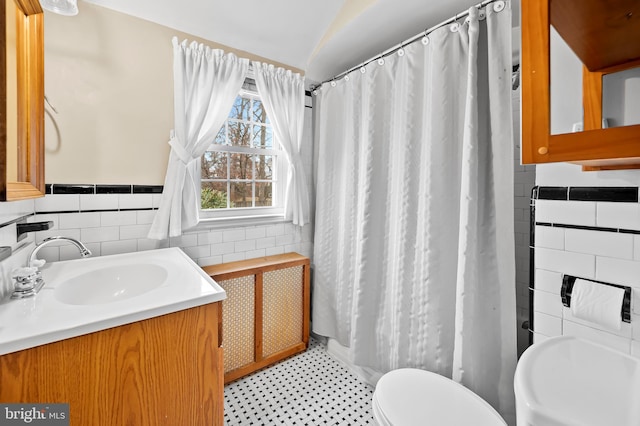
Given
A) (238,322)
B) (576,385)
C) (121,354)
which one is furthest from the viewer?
(238,322)

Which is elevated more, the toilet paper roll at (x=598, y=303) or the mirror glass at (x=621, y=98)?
the mirror glass at (x=621, y=98)

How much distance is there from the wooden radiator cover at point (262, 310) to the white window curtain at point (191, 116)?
1.49ft

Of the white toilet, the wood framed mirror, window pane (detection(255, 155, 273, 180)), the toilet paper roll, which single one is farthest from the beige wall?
the toilet paper roll

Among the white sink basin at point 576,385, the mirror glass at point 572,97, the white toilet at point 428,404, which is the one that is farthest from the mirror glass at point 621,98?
the white toilet at point 428,404

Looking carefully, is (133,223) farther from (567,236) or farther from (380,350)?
(567,236)

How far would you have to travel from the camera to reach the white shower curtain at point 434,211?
4.21 feet

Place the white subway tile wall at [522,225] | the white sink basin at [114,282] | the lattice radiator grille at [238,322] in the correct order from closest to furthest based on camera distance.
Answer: the white sink basin at [114,282] → the white subway tile wall at [522,225] → the lattice radiator grille at [238,322]

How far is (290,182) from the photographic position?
2.35 m

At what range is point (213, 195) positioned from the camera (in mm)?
2133

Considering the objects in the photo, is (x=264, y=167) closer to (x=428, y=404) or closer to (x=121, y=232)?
(x=121, y=232)

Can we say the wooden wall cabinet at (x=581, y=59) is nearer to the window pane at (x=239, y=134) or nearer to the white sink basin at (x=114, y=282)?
the white sink basin at (x=114, y=282)

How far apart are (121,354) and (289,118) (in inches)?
75.6

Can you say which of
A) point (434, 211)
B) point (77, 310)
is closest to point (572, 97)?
point (434, 211)

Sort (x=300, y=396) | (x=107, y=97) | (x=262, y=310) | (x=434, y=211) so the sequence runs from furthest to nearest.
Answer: (x=262, y=310), (x=300, y=396), (x=107, y=97), (x=434, y=211)
